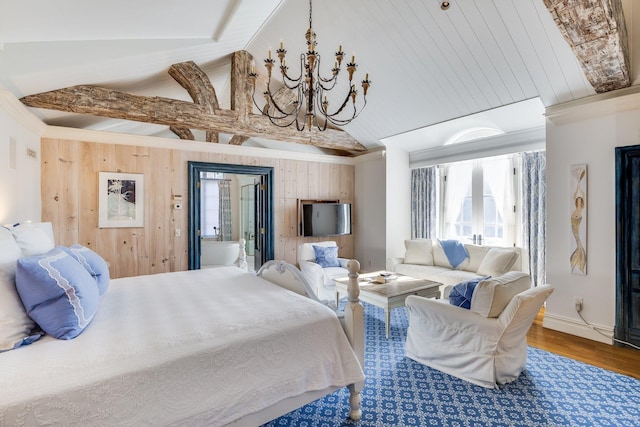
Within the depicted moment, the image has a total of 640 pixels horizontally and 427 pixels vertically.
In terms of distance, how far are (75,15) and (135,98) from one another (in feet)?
4.43

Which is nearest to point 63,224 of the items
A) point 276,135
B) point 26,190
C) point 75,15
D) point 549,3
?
point 26,190

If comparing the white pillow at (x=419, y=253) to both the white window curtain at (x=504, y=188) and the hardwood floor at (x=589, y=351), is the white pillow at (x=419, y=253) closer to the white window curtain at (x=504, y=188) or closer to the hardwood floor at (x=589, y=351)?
the white window curtain at (x=504, y=188)

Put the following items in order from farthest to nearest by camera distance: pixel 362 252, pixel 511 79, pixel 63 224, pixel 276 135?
pixel 362 252 < pixel 276 135 < pixel 63 224 < pixel 511 79

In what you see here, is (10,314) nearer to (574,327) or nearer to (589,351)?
(589,351)

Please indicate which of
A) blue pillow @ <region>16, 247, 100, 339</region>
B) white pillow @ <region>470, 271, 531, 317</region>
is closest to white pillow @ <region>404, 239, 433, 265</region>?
white pillow @ <region>470, 271, 531, 317</region>

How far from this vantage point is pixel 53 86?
3.15 meters

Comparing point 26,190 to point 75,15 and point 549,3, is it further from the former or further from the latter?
point 549,3

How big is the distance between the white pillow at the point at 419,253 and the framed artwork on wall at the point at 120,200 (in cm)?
418

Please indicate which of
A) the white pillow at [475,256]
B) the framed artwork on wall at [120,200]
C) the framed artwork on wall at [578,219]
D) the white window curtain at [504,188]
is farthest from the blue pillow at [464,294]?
the framed artwork on wall at [120,200]

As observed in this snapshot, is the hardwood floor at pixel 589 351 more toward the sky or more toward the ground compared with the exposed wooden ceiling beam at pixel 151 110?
more toward the ground

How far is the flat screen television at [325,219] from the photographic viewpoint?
18.7ft

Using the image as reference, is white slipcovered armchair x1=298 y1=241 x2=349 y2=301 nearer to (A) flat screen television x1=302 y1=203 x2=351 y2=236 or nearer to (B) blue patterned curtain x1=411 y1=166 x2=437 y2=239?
(A) flat screen television x1=302 y1=203 x2=351 y2=236

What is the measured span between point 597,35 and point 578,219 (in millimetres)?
1947

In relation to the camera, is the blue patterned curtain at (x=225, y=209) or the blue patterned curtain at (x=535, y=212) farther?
the blue patterned curtain at (x=225, y=209)
